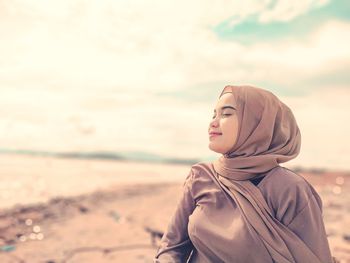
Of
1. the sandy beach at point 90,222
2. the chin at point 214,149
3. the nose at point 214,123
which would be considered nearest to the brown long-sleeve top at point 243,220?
the chin at point 214,149

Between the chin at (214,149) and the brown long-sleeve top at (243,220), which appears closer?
the brown long-sleeve top at (243,220)

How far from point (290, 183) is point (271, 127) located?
287 millimetres

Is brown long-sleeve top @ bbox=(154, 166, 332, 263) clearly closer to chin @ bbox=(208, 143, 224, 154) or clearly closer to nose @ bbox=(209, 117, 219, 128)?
chin @ bbox=(208, 143, 224, 154)

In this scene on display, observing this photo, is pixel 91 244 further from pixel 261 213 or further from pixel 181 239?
pixel 261 213

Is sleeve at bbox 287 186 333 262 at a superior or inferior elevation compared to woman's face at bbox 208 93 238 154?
inferior

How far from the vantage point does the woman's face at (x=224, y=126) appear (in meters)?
2.01

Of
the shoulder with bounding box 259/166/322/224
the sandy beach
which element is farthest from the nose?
the sandy beach

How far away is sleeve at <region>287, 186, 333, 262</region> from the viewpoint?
5.91ft

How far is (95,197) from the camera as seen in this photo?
30.4 ft

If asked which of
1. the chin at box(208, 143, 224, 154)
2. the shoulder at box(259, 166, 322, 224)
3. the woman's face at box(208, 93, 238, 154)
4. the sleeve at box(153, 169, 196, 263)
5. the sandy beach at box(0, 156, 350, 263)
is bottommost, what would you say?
the sandy beach at box(0, 156, 350, 263)

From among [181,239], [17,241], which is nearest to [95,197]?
[17,241]

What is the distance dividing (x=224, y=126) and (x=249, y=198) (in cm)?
39

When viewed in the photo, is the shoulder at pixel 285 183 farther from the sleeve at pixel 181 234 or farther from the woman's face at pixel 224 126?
the sleeve at pixel 181 234

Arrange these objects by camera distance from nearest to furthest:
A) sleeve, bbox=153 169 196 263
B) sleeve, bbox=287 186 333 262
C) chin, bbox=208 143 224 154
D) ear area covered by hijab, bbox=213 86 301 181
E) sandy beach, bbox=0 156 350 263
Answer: sleeve, bbox=287 186 333 262 → ear area covered by hijab, bbox=213 86 301 181 → chin, bbox=208 143 224 154 → sleeve, bbox=153 169 196 263 → sandy beach, bbox=0 156 350 263
